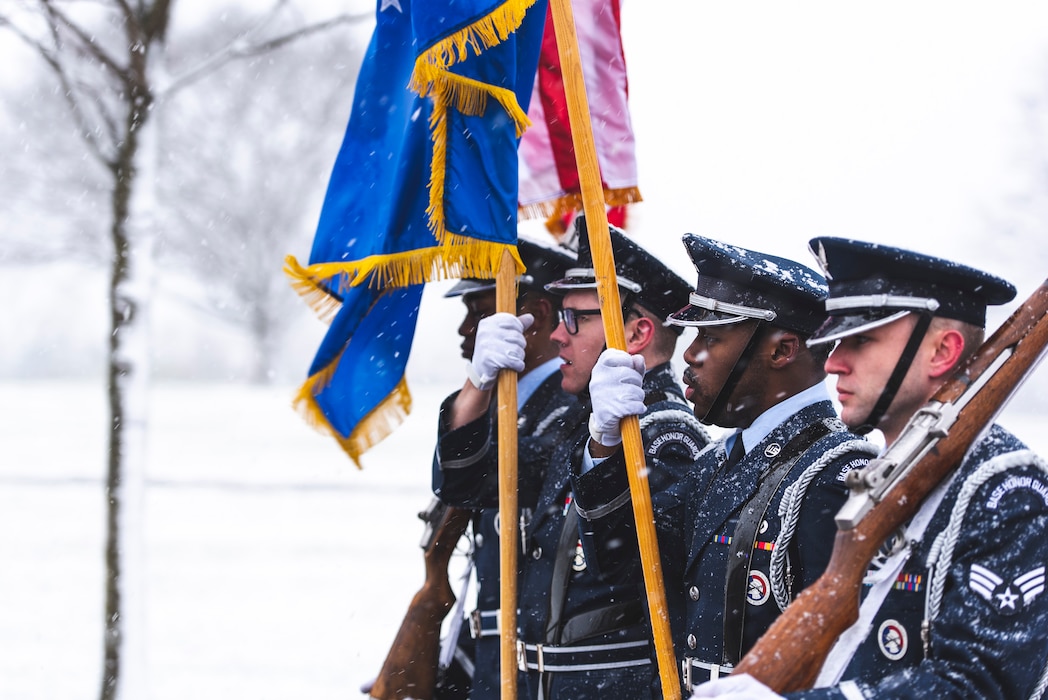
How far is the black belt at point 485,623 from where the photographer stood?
414 centimetres

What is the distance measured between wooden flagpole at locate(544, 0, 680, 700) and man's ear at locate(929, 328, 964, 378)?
36.9 inches

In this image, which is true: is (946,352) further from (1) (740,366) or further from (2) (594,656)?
(2) (594,656)

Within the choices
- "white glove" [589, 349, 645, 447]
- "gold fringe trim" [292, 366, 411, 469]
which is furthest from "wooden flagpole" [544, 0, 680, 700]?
"gold fringe trim" [292, 366, 411, 469]

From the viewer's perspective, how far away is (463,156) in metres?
3.54

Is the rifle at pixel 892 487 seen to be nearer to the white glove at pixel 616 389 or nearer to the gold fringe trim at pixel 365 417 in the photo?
the white glove at pixel 616 389

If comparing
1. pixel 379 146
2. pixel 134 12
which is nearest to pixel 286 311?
pixel 134 12

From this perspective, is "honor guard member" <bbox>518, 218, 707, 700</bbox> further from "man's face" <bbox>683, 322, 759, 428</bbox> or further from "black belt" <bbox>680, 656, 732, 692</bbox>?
"black belt" <bbox>680, 656, 732, 692</bbox>

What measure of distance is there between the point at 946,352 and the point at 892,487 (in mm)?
399

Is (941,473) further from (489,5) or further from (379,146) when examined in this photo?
(379,146)

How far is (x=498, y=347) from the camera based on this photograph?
3.59 meters

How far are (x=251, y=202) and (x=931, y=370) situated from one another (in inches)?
601

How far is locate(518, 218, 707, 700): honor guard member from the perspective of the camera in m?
3.47

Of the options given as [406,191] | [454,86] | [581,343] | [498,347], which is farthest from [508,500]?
[454,86]

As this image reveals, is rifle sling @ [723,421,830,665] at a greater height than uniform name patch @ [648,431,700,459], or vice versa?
uniform name patch @ [648,431,700,459]
